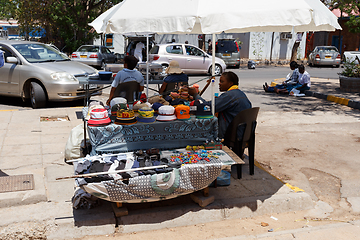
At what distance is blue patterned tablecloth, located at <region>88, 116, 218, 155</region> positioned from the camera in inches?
170

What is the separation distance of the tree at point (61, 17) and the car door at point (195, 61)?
9.99 metres

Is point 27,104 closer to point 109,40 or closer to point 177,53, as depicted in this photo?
point 177,53

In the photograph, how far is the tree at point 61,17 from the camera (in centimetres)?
2381

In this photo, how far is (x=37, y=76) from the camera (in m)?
9.06

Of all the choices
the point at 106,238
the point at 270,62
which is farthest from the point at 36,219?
the point at 270,62

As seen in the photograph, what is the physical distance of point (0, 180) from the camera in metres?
4.55

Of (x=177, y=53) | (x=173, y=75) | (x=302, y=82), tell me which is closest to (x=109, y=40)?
(x=177, y=53)

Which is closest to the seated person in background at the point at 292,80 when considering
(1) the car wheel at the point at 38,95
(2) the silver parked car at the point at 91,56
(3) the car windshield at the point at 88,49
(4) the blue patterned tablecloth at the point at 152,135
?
(1) the car wheel at the point at 38,95

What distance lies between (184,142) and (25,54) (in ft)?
22.6

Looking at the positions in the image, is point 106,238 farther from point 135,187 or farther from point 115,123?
point 115,123

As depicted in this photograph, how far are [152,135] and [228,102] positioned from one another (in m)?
1.19

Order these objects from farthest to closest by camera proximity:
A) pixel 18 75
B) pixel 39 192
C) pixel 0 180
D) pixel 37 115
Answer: pixel 18 75 → pixel 37 115 → pixel 0 180 → pixel 39 192

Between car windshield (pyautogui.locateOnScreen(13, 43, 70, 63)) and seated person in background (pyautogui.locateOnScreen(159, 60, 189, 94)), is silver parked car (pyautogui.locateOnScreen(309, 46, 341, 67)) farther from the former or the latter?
seated person in background (pyautogui.locateOnScreen(159, 60, 189, 94))

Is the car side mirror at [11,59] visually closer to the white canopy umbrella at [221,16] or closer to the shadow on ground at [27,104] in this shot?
the shadow on ground at [27,104]
